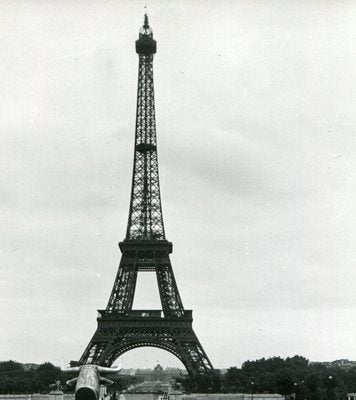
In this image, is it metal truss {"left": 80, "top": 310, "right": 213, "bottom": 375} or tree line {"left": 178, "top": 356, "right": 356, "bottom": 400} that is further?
metal truss {"left": 80, "top": 310, "right": 213, "bottom": 375}

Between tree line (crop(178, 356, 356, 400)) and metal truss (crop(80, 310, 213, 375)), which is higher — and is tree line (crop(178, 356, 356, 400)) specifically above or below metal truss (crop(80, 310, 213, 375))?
below

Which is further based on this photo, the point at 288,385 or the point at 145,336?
the point at 145,336

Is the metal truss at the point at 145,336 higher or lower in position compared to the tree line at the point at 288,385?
higher

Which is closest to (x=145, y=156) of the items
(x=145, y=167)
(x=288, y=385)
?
(x=145, y=167)

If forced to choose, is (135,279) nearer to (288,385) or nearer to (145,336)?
(145,336)

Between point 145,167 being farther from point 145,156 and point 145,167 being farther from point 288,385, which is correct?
point 288,385

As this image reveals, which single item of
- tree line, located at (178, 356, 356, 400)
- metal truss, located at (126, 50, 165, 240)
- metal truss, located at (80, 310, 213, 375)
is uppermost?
metal truss, located at (126, 50, 165, 240)

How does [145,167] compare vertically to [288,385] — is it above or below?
above

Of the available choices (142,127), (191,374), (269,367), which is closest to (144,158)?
(142,127)

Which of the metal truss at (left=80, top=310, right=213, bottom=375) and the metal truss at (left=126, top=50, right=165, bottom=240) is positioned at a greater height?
the metal truss at (left=126, top=50, right=165, bottom=240)
